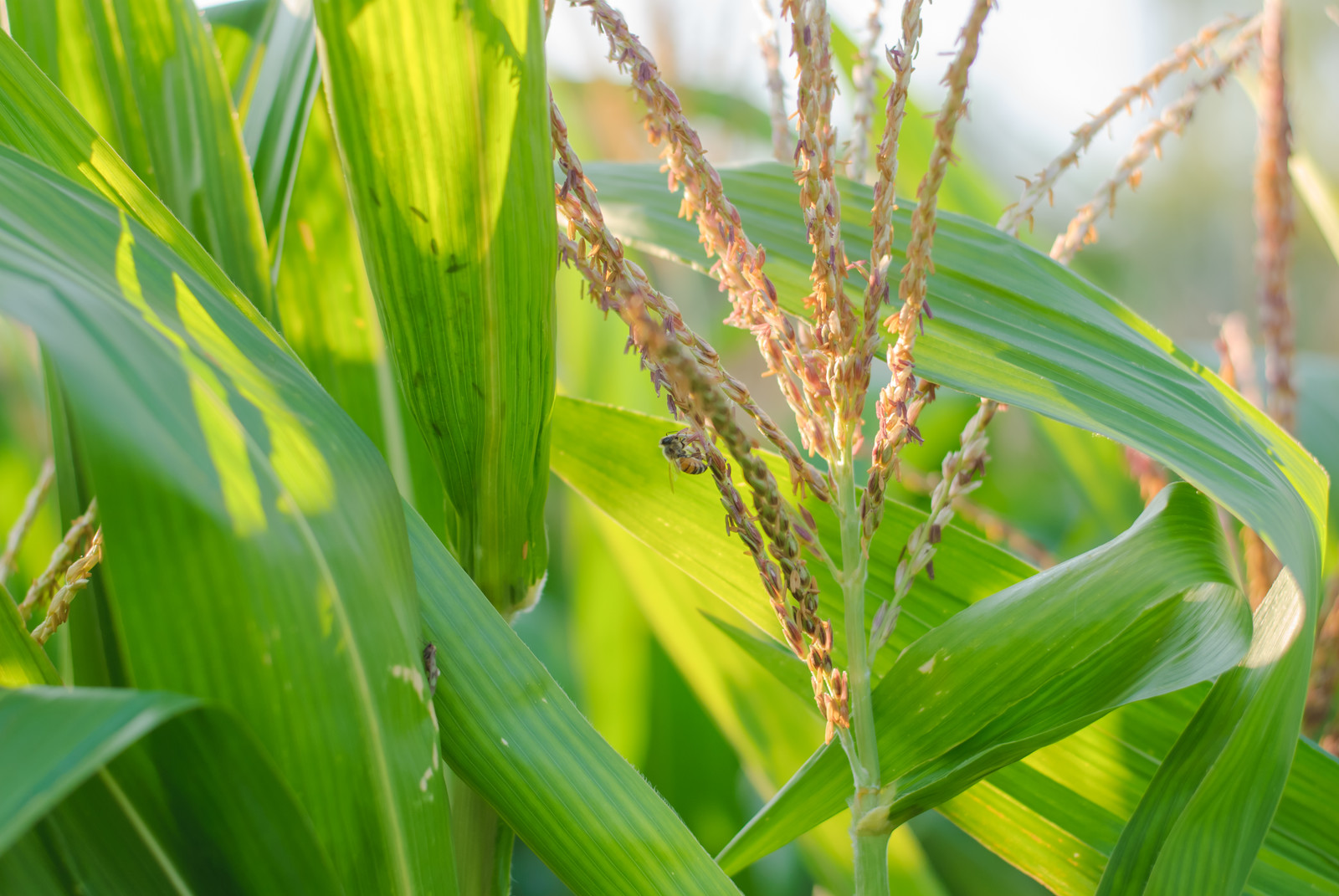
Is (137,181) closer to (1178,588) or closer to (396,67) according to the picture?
(396,67)

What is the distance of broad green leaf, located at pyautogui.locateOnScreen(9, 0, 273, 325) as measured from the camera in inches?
15.7

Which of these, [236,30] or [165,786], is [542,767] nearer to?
[165,786]

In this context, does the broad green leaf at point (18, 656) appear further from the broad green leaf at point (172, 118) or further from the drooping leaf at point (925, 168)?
the drooping leaf at point (925, 168)

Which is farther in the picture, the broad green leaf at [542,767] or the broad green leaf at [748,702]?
the broad green leaf at [748,702]

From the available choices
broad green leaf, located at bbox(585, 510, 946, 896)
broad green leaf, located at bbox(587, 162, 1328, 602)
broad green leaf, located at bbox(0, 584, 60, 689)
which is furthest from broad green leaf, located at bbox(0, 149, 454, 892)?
Answer: broad green leaf, located at bbox(585, 510, 946, 896)

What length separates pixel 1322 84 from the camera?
336cm

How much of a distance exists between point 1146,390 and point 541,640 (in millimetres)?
1121

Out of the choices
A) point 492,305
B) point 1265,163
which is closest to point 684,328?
point 492,305

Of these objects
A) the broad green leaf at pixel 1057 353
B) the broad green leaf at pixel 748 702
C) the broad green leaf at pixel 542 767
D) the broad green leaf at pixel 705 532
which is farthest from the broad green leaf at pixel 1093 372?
the broad green leaf at pixel 748 702

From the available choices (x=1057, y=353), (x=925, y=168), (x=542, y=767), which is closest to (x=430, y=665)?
(x=542, y=767)

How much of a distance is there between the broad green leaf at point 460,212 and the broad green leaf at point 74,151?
0.06 metres

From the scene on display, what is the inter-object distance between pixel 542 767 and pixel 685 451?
14cm

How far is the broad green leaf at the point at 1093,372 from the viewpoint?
32 centimetres

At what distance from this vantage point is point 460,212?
30 centimetres
